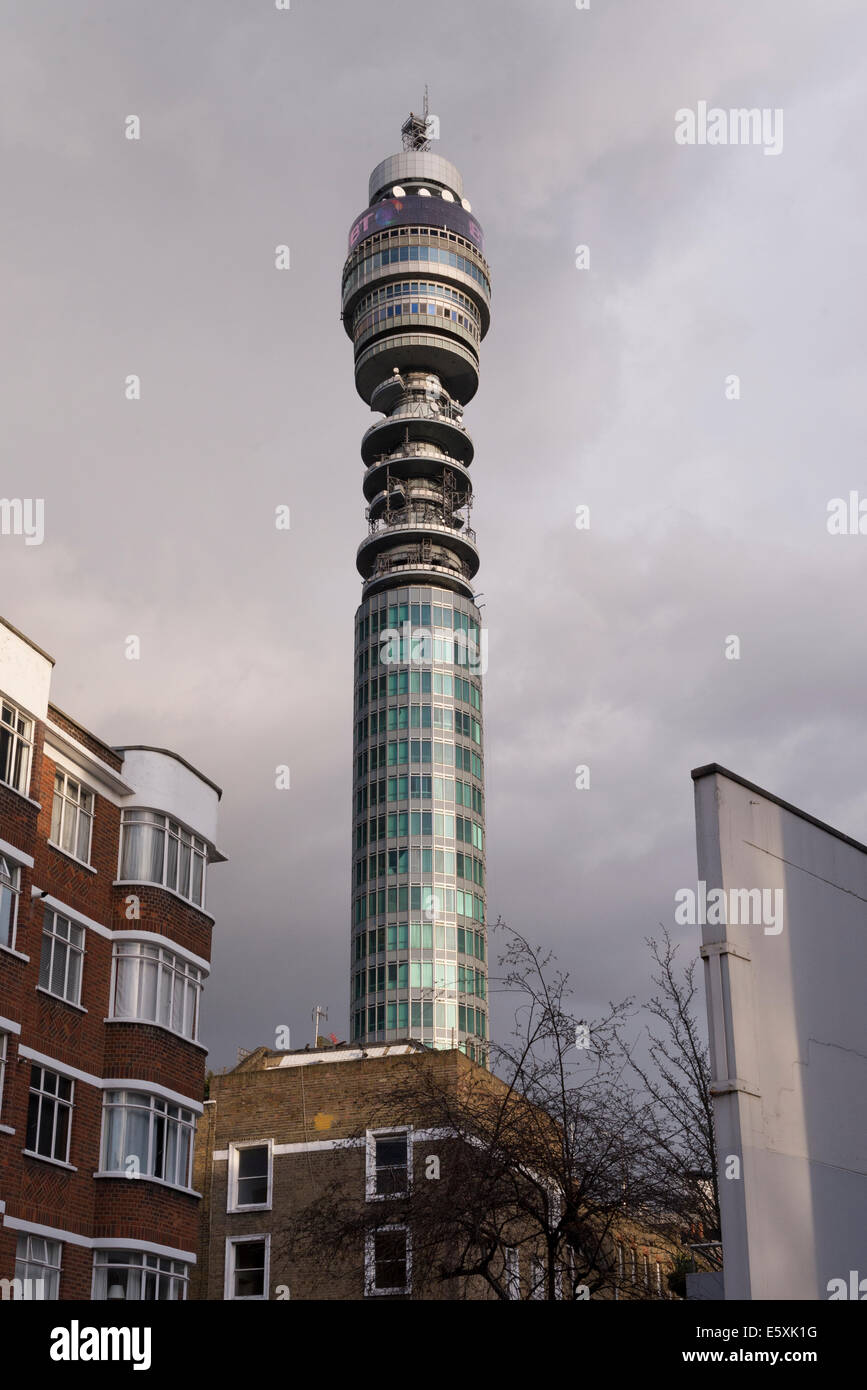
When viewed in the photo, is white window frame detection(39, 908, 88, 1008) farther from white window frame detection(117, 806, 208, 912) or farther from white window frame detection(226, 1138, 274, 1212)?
white window frame detection(226, 1138, 274, 1212)

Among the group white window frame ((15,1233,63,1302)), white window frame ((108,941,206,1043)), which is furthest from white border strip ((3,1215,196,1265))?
white window frame ((108,941,206,1043))

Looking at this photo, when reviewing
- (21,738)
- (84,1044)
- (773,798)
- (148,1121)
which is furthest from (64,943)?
(773,798)

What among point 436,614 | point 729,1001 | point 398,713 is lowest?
point 729,1001

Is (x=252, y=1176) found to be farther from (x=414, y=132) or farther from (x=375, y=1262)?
(x=414, y=132)

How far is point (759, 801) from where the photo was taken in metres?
10.3

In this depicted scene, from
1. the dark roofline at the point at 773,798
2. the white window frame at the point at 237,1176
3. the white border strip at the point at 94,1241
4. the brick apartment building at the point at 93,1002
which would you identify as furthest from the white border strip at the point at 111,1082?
the dark roofline at the point at 773,798

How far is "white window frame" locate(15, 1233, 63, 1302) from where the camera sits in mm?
28812

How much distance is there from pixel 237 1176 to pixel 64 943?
1560 cm

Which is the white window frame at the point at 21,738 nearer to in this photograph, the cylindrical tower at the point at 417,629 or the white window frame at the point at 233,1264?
the white window frame at the point at 233,1264
